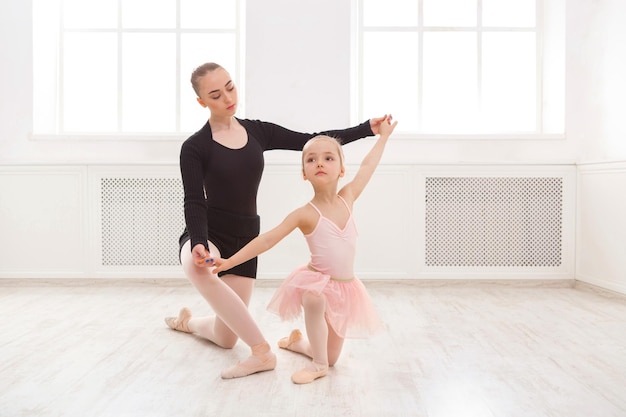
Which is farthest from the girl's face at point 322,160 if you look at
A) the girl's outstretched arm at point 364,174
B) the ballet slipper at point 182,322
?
the ballet slipper at point 182,322

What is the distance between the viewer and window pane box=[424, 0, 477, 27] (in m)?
4.19

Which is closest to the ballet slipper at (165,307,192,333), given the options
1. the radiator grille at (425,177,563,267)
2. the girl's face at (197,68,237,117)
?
the girl's face at (197,68,237,117)

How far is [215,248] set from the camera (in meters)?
2.15

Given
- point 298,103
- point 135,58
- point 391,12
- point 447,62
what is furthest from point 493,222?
point 135,58

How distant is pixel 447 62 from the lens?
4211 millimetres

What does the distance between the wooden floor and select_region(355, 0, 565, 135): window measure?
1451 millimetres

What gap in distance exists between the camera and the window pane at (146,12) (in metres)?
4.23

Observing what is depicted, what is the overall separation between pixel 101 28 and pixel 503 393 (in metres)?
3.63

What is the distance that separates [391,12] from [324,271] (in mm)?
2733

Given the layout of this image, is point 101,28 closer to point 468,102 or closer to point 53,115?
point 53,115

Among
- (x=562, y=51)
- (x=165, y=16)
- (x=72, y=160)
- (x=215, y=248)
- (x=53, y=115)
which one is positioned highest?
(x=165, y=16)

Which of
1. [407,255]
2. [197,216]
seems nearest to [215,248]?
[197,216]

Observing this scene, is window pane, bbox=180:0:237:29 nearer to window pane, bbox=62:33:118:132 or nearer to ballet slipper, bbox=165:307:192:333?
window pane, bbox=62:33:118:132

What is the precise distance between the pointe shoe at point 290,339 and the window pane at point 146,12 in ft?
9.12
